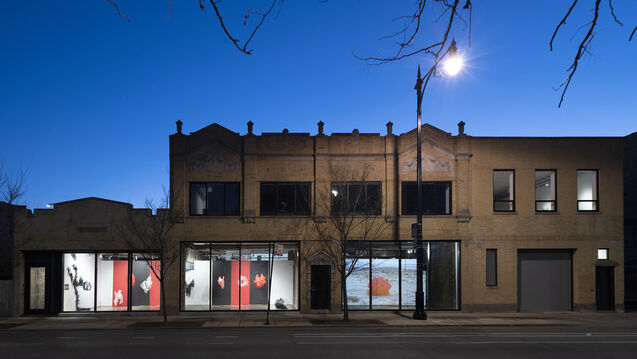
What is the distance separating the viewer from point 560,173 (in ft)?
79.7

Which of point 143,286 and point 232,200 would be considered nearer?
point 143,286

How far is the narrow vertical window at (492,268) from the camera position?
78.3ft

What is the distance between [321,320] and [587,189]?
15.1 metres

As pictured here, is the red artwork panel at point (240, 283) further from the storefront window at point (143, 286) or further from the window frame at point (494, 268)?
the window frame at point (494, 268)

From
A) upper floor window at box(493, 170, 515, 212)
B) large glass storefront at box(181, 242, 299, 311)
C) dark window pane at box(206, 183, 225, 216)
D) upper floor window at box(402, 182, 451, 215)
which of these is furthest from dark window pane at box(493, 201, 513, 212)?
dark window pane at box(206, 183, 225, 216)

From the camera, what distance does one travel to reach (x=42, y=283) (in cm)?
2314

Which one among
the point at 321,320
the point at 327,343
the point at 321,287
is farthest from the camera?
the point at 321,287

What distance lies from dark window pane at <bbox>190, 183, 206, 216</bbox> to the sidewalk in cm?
503

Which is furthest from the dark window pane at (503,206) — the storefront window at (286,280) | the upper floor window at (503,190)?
the storefront window at (286,280)

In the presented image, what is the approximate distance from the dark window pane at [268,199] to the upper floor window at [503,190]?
11133 mm

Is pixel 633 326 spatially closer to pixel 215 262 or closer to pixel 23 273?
pixel 215 262

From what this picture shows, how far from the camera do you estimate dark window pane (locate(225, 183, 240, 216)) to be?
23859 millimetres

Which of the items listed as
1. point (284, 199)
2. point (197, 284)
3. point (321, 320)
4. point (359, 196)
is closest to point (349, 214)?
point (359, 196)

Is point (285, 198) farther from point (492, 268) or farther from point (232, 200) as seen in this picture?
point (492, 268)
